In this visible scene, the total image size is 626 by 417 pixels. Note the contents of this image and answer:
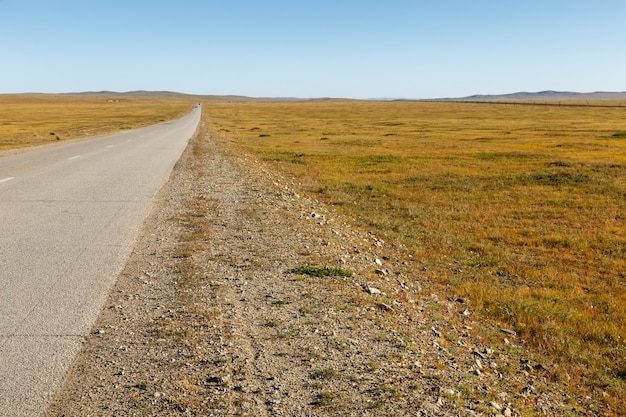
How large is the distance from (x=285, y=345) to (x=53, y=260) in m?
4.35

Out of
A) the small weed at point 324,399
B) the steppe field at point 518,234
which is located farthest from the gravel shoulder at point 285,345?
the steppe field at point 518,234

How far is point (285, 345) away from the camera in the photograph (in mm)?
5250

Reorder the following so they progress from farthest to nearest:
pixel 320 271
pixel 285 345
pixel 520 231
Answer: pixel 520 231, pixel 320 271, pixel 285 345

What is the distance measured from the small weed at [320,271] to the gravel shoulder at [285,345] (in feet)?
0.16

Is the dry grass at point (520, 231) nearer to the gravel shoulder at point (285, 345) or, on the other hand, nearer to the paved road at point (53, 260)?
the gravel shoulder at point (285, 345)

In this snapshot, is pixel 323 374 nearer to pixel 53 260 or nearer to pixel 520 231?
pixel 53 260

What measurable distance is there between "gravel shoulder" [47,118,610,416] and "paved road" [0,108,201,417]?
207mm

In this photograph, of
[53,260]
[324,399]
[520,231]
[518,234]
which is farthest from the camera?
[520,231]

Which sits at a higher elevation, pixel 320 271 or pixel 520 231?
pixel 320 271

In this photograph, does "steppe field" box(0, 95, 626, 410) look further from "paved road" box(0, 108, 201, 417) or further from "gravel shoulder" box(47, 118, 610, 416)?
"paved road" box(0, 108, 201, 417)

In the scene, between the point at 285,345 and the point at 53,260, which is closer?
the point at 285,345

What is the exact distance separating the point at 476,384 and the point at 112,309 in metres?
4.00

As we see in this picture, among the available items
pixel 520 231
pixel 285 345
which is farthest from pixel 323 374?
pixel 520 231

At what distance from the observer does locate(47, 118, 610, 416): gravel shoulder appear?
13.9 ft
